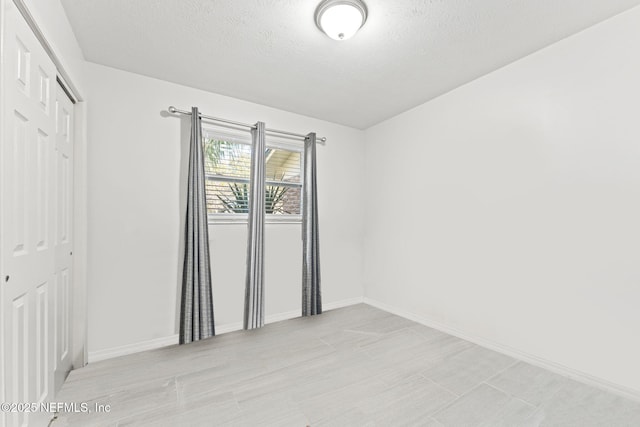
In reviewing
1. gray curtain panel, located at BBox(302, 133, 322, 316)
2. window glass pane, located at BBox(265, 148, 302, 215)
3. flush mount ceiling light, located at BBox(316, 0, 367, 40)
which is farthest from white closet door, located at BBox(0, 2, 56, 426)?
gray curtain panel, located at BBox(302, 133, 322, 316)

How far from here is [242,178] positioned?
9.98ft

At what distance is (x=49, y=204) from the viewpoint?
1.60 m

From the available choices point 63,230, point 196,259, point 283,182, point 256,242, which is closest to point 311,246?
point 256,242

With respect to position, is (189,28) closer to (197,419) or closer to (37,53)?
(37,53)

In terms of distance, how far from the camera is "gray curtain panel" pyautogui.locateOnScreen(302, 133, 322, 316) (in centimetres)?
332

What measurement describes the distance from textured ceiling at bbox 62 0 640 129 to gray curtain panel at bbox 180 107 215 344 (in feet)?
1.99

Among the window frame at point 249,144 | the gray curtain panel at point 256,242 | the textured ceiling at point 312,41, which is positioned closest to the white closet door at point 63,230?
the textured ceiling at point 312,41

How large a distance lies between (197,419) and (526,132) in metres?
3.14

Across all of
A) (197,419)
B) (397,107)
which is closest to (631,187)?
(397,107)

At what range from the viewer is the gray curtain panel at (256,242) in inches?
114

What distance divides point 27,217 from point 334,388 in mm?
2007

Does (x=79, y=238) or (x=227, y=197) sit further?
(x=227, y=197)

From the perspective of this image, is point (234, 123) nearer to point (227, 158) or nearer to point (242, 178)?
point (227, 158)

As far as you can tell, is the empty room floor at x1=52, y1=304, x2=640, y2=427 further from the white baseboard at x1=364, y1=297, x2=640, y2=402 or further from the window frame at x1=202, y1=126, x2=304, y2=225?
the window frame at x1=202, y1=126, x2=304, y2=225
